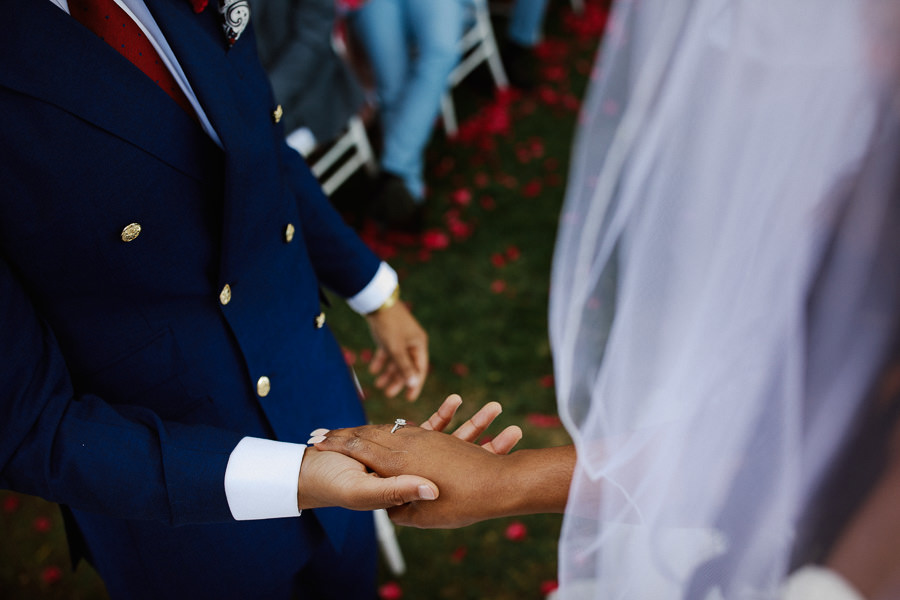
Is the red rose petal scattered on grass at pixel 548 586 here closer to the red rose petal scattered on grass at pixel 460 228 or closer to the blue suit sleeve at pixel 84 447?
the blue suit sleeve at pixel 84 447

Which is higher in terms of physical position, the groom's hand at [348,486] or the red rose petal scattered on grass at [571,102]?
the groom's hand at [348,486]

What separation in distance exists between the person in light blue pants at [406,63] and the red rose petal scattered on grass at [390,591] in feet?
5.80

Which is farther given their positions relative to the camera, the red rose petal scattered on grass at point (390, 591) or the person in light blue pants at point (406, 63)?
the person in light blue pants at point (406, 63)

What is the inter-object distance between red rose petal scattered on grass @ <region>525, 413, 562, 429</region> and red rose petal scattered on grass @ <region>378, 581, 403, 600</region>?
72 centimetres

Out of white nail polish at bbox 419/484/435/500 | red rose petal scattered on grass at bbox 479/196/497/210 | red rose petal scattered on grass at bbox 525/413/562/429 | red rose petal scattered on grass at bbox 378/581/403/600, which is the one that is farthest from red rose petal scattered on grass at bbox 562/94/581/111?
white nail polish at bbox 419/484/435/500

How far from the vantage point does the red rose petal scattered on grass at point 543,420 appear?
244cm

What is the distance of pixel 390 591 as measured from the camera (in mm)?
2064

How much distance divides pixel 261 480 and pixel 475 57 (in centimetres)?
355

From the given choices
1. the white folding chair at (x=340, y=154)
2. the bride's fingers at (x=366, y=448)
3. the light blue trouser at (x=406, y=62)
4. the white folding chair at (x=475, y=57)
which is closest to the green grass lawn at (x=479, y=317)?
the white folding chair at (x=475, y=57)

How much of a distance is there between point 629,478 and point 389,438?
14.6 inches

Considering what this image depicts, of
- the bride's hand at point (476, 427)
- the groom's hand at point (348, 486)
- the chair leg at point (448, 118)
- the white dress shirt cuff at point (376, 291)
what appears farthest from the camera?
the chair leg at point (448, 118)

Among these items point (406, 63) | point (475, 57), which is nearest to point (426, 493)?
point (406, 63)

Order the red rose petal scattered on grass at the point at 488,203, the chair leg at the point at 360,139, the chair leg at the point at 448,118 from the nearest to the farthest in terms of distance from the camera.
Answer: the chair leg at the point at 360,139
the red rose petal scattered on grass at the point at 488,203
the chair leg at the point at 448,118

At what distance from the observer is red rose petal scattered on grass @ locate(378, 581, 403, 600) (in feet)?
6.73
